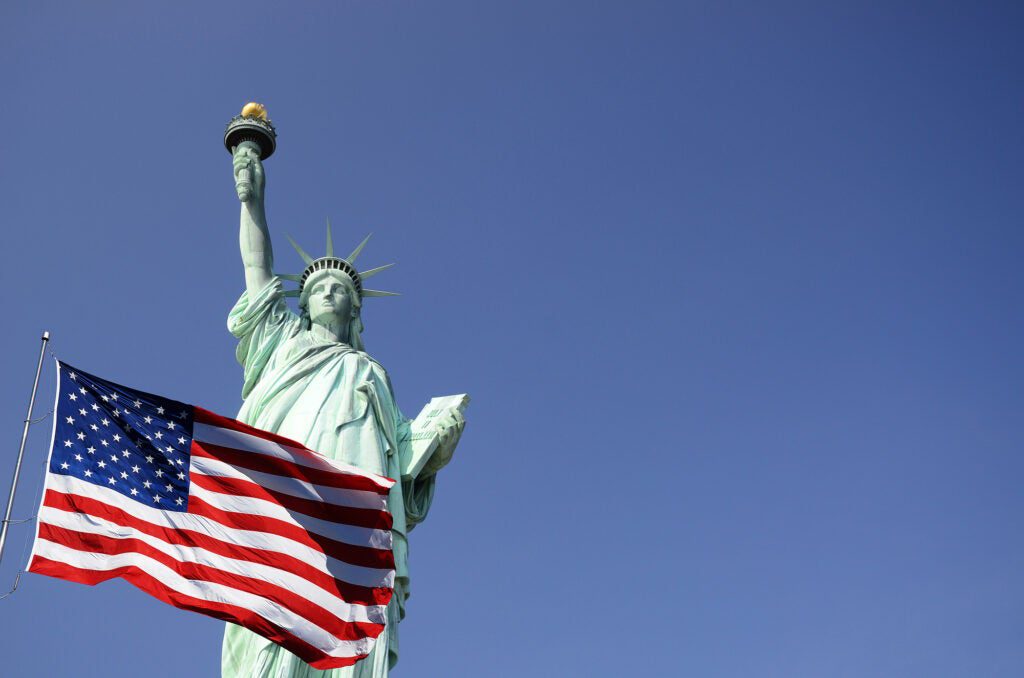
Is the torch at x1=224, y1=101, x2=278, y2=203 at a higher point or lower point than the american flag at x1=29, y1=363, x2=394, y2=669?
higher

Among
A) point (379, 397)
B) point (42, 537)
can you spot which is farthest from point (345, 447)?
point (42, 537)

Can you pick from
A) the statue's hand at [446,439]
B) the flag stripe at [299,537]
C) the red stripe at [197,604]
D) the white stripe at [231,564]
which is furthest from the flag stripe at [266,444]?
the statue's hand at [446,439]

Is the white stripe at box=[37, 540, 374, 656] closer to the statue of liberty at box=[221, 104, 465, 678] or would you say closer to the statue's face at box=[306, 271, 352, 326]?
the statue of liberty at box=[221, 104, 465, 678]

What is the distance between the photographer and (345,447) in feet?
62.5

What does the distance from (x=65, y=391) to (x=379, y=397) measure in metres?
6.11

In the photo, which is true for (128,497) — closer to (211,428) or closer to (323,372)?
(211,428)

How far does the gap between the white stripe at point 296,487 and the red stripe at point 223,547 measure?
53cm

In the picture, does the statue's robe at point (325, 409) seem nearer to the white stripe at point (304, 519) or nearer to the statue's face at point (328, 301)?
the statue's face at point (328, 301)

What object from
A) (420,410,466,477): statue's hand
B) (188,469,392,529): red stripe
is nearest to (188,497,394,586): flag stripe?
(188,469,392,529): red stripe

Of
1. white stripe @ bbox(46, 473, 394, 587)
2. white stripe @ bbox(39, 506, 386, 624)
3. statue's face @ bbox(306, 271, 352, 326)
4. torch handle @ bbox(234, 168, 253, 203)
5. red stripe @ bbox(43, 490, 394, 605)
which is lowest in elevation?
white stripe @ bbox(39, 506, 386, 624)

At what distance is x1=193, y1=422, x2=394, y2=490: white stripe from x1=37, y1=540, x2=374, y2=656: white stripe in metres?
1.86

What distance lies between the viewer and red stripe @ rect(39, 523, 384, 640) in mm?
13945

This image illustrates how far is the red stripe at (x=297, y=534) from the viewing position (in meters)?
15.4

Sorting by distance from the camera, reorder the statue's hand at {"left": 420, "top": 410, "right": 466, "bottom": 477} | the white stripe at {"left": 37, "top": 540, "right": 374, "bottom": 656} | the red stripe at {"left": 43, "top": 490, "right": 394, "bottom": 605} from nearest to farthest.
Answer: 1. the white stripe at {"left": 37, "top": 540, "right": 374, "bottom": 656}
2. the red stripe at {"left": 43, "top": 490, "right": 394, "bottom": 605}
3. the statue's hand at {"left": 420, "top": 410, "right": 466, "bottom": 477}
